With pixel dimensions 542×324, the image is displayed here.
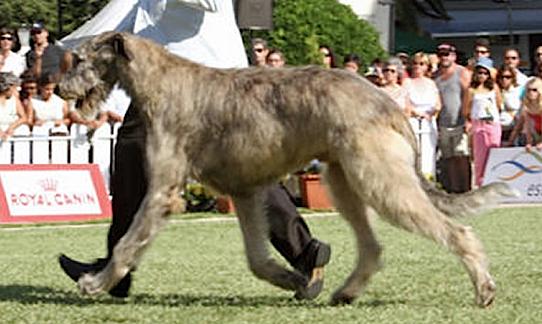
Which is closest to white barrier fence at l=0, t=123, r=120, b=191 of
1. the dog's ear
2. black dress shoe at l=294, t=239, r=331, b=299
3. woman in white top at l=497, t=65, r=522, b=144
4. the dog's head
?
woman in white top at l=497, t=65, r=522, b=144

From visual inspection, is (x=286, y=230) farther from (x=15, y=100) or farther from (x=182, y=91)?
(x=15, y=100)

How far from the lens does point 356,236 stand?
8164 mm

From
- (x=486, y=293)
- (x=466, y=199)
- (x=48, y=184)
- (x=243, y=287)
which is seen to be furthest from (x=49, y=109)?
(x=486, y=293)

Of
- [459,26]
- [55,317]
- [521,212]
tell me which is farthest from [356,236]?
[459,26]

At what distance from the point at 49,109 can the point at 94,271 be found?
8.90 metres

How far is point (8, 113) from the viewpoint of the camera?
1666 centimetres

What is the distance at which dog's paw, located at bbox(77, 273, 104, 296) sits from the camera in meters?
7.80

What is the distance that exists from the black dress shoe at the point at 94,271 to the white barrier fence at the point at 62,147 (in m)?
7.88

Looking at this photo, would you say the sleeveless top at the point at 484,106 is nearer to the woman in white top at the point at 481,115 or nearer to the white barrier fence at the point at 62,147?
the woman in white top at the point at 481,115

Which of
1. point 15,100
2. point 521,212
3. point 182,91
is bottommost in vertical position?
point 521,212

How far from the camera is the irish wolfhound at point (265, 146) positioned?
7.39 meters

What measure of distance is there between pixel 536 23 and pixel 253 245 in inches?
1495

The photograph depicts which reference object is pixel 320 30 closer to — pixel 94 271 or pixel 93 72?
pixel 94 271

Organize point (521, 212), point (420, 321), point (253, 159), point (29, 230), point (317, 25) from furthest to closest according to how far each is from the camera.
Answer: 1. point (317, 25)
2. point (521, 212)
3. point (29, 230)
4. point (253, 159)
5. point (420, 321)
